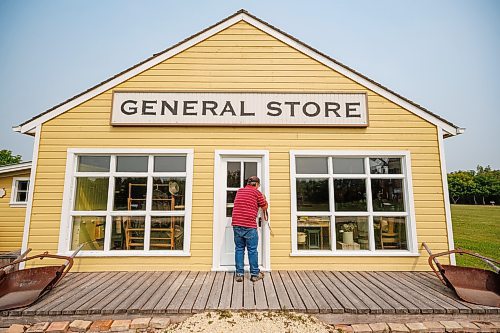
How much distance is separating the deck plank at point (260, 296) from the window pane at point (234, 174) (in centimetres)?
204

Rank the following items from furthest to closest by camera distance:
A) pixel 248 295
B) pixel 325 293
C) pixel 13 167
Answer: pixel 13 167 < pixel 325 293 < pixel 248 295

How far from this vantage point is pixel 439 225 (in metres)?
5.39

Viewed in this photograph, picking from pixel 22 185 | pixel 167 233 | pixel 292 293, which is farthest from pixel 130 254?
pixel 22 185

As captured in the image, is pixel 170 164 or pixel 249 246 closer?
pixel 249 246

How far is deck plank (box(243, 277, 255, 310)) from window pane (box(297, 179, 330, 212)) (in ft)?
6.48

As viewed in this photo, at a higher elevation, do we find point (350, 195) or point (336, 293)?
point (350, 195)

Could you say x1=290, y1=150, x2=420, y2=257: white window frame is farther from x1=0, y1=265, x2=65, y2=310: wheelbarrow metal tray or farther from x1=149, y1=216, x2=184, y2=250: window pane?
x1=0, y1=265, x2=65, y2=310: wheelbarrow metal tray

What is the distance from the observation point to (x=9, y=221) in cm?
920

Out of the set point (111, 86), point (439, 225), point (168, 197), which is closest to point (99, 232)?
point (168, 197)

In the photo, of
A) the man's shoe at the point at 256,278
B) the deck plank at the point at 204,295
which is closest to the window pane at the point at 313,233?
the man's shoe at the point at 256,278

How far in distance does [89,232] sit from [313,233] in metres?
4.94

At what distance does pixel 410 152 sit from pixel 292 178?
276 centimetres

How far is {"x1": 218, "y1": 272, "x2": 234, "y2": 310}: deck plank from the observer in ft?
12.0

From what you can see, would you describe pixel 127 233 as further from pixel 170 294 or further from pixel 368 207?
pixel 368 207
